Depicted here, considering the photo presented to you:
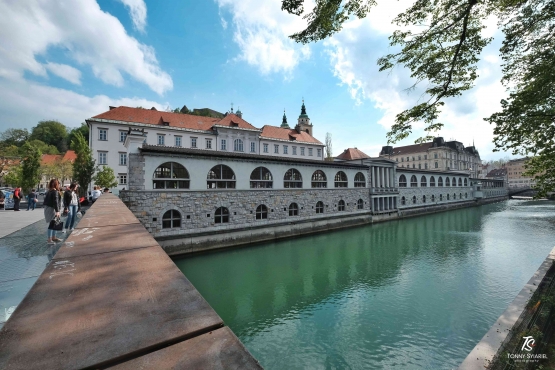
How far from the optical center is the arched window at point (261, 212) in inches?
650

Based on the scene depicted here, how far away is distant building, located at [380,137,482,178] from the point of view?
5694 centimetres

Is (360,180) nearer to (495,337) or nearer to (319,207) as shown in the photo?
(319,207)

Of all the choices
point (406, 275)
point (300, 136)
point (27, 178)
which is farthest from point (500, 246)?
point (27, 178)

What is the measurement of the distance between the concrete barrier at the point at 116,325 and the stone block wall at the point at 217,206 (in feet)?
38.2

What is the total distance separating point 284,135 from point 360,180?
17.3m

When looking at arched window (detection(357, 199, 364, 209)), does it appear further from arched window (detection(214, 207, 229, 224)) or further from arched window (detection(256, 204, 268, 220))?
arched window (detection(214, 207, 229, 224))

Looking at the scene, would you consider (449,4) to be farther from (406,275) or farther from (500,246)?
(500,246)

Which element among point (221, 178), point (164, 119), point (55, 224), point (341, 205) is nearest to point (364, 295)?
point (55, 224)

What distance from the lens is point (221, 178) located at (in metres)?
15.1

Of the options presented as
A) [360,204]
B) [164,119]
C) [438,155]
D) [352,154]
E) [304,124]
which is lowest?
[360,204]

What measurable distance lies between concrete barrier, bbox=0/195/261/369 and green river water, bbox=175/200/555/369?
4.95 meters

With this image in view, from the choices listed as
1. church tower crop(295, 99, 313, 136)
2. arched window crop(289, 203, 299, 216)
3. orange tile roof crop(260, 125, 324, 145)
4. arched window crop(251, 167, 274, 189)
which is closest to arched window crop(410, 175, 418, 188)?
orange tile roof crop(260, 125, 324, 145)

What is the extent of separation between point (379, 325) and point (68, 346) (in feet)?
24.7

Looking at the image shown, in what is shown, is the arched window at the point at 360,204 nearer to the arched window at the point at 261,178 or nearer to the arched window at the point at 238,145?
the arched window at the point at 261,178
